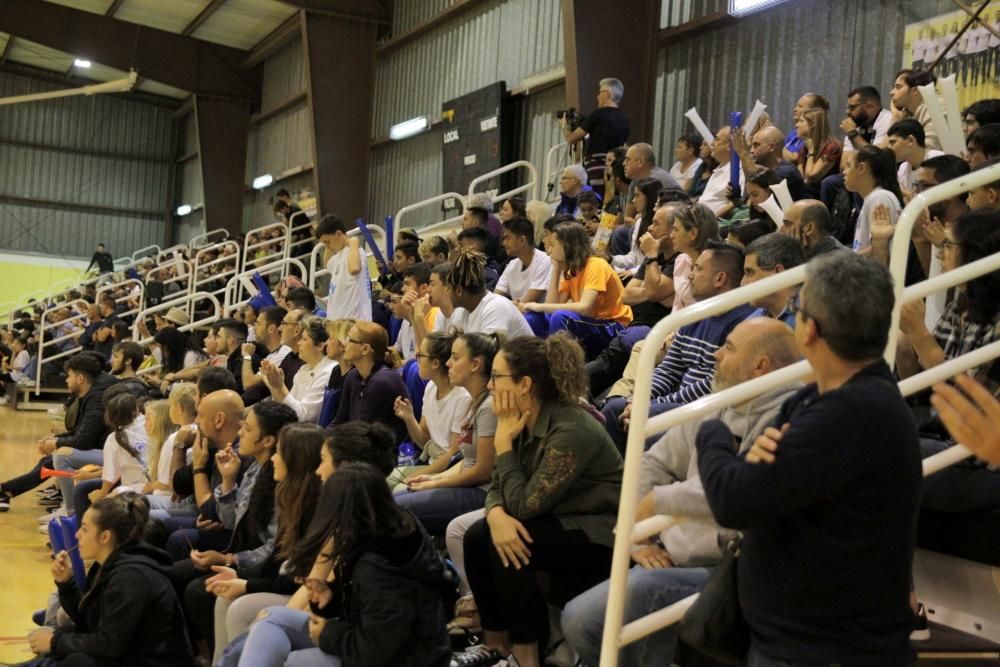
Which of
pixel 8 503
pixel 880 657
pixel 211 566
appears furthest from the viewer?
pixel 8 503

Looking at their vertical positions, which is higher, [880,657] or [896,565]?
[896,565]

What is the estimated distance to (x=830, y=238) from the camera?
16.9 ft

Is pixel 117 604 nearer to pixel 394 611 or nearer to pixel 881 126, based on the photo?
pixel 394 611

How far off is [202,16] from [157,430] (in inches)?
598

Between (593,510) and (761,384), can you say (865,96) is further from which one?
(761,384)

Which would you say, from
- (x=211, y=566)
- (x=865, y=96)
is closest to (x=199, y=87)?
(x=865, y=96)

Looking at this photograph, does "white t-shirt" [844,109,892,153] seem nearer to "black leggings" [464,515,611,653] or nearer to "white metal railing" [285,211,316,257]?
"black leggings" [464,515,611,653]

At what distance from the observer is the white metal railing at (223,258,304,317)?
1295 centimetres

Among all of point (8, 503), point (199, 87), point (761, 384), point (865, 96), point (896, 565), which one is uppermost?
point (199, 87)

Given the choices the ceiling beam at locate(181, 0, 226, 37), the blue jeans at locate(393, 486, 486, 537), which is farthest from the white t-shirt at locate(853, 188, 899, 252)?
the ceiling beam at locate(181, 0, 226, 37)

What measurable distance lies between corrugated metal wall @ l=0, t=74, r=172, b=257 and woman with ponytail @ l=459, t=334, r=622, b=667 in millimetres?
24015

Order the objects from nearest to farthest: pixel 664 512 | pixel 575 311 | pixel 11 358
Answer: pixel 664 512, pixel 575 311, pixel 11 358

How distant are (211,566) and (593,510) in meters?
1.83

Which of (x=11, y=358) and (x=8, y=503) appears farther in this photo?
(x=11, y=358)
